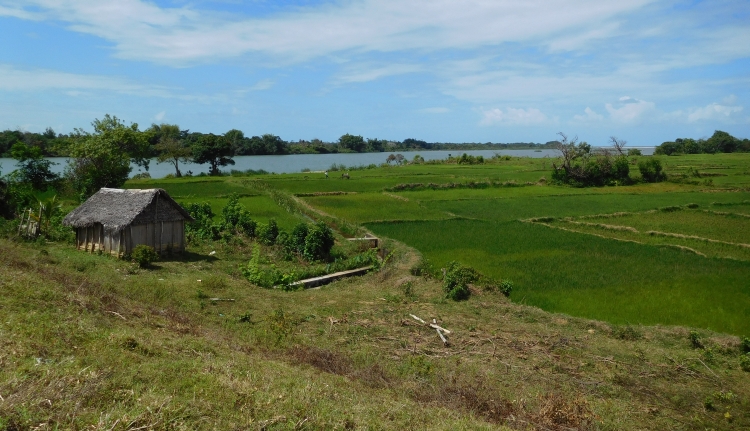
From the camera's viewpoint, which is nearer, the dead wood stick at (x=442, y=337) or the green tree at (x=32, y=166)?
the dead wood stick at (x=442, y=337)

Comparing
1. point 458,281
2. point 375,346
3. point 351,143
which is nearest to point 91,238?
point 375,346

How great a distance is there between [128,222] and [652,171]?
1678 inches

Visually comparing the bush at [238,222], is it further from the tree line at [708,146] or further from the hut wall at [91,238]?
the tree line at [708,146]

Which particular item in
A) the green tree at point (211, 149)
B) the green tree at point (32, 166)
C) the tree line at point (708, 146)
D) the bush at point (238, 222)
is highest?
the tree line at point (708, 146)

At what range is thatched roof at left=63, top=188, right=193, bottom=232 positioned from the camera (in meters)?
16.4

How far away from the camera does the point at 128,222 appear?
16016 mm

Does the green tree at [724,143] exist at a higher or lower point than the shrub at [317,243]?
higher

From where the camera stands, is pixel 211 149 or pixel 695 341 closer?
pixel 695 341

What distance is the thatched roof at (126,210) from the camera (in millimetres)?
16359

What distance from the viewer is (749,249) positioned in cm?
1905

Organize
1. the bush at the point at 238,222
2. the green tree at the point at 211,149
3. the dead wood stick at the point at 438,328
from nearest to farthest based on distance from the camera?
the dead wood stick at the point at 438,328
the bush at the point at 238,222
the green tree at the point at 211,149

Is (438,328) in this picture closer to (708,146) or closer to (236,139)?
(236,139)

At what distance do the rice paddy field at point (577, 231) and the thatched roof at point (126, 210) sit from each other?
7092mm

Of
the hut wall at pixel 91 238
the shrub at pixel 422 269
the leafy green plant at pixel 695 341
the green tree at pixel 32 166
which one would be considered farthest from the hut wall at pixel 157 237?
the green tree at pixel 32 166
